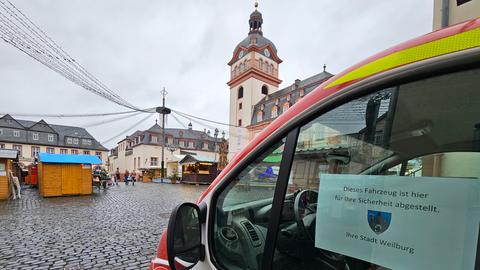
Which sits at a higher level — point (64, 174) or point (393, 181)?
point (393, 181)

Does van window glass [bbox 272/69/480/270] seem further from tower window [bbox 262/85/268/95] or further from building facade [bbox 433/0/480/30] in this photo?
tower window [bbox 262/85/268/95]

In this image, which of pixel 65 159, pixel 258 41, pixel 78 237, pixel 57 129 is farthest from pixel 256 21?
pixel 78 237

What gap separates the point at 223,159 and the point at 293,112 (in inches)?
1675

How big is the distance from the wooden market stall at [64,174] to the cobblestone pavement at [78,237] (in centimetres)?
397

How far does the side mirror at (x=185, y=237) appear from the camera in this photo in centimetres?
131

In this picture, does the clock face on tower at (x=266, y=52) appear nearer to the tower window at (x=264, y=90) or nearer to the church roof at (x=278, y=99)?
the tower window at (x=264, y=90)

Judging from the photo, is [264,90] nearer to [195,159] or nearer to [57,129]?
[195,159]

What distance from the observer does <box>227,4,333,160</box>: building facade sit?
41231 mm

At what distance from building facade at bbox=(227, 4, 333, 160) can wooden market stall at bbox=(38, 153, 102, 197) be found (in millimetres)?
27044

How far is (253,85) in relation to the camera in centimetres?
4316

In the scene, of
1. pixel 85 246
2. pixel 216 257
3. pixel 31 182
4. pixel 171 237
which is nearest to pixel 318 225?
pixel 216 257

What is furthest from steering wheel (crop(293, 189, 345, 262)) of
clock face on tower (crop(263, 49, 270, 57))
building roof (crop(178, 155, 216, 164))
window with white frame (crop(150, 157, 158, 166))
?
window with white frame (crop(150, 157, 158, 166))

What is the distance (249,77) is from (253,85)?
157 centimetres

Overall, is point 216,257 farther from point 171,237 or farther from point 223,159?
point 223,159
